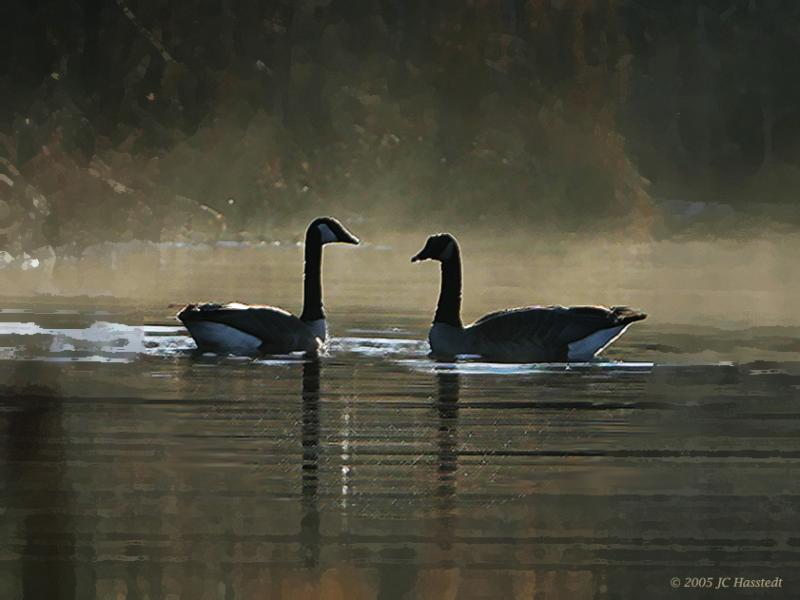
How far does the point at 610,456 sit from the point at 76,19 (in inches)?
1873

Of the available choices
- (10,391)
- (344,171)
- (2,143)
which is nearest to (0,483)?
(10,391)

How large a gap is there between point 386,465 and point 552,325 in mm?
4905

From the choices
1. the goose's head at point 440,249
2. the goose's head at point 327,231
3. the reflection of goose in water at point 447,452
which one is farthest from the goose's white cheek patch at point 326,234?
the reflection of goose in water at point 447,452

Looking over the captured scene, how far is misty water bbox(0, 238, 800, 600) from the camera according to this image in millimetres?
7188

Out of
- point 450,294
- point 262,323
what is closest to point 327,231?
point 450,294

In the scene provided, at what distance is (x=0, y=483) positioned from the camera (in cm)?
890

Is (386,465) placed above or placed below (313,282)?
below

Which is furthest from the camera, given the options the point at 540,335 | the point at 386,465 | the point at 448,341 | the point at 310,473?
the point at 448,341

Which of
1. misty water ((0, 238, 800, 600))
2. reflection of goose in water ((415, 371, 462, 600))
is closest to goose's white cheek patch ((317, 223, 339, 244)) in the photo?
misty water ((0, 238, 800, 600))

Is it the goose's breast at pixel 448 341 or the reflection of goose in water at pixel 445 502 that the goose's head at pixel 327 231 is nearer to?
the goose's breast at pixel 448 341

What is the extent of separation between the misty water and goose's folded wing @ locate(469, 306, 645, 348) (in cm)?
28

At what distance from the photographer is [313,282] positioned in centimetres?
1552

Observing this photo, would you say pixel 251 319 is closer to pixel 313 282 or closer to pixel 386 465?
pixel 313 282

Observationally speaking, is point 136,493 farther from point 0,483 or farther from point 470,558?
point 470,558
